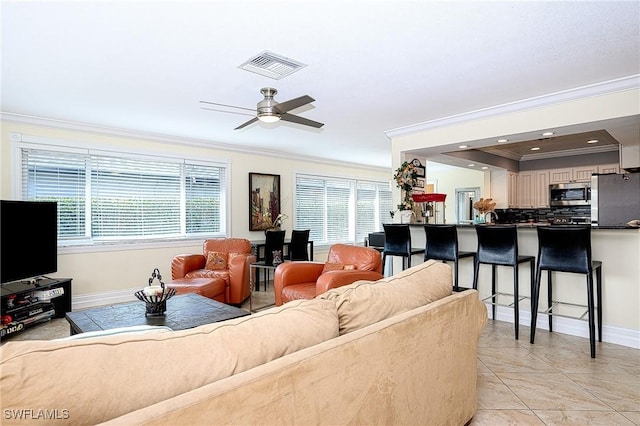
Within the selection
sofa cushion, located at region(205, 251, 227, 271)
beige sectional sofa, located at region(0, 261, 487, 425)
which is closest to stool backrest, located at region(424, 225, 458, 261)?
beige sectional sofa, located at region(0, 261, 487, 425)

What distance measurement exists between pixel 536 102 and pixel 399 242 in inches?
79.6

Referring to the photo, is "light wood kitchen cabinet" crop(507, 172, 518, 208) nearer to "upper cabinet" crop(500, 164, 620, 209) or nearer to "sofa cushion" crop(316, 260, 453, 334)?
"upper cabinet" crop(500, 164, 620, 209)

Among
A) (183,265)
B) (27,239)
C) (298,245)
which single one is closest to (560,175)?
(298,245)

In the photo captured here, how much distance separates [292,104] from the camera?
2982mm

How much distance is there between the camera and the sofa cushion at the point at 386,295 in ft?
4.79

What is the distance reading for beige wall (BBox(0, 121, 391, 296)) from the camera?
4.43 meters

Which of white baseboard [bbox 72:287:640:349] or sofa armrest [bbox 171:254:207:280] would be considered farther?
sofa armrest [bbox 171:254:207:280]

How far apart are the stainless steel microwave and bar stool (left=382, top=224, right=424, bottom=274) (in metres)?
4.43

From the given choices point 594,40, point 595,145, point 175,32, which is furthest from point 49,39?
→ point 595,145

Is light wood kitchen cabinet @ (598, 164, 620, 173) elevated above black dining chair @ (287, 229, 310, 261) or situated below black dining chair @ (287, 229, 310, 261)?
above

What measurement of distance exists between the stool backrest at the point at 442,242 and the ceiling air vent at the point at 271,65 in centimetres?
218

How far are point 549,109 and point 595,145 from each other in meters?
3.87

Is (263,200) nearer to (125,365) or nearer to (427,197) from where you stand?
(427,197)

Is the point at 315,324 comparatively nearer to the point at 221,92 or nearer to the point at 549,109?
the point at 221,92
